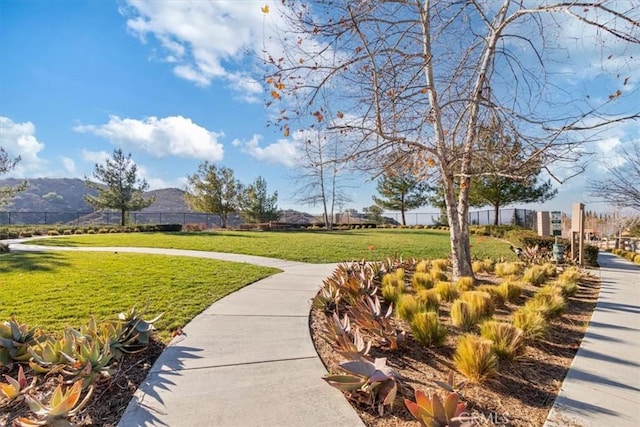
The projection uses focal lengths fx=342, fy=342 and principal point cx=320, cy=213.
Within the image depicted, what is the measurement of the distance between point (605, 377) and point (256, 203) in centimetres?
3039

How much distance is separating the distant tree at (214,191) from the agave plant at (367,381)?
2955cm

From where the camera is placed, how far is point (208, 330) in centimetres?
384

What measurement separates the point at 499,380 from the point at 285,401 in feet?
5.81

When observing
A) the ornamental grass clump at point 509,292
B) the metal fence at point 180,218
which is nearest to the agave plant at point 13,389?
the ornamental grass clump at point 509,292

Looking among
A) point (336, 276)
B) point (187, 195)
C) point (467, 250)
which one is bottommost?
point (336, 276)

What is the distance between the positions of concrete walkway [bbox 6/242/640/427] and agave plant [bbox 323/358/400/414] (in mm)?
139

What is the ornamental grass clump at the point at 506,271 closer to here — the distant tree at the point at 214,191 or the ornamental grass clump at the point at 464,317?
the ornamental grass clump at the point at 464,317

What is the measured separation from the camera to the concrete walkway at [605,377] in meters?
2.34

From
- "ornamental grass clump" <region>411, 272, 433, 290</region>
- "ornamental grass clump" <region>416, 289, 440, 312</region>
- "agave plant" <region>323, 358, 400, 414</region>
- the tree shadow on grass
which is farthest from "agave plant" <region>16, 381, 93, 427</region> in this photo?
the tree shadow on grass

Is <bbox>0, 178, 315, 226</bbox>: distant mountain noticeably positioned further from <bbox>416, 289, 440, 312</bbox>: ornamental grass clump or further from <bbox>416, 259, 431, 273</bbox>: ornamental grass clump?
<bbox>416, 289, 440, 312</bbox>: ornamental grass clump

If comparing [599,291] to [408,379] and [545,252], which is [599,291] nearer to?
[545,252]

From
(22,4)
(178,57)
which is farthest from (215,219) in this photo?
(22,4)

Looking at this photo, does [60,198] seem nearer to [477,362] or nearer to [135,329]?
[135,329]

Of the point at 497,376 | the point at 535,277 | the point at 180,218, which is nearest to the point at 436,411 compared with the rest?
the point at 497,376
